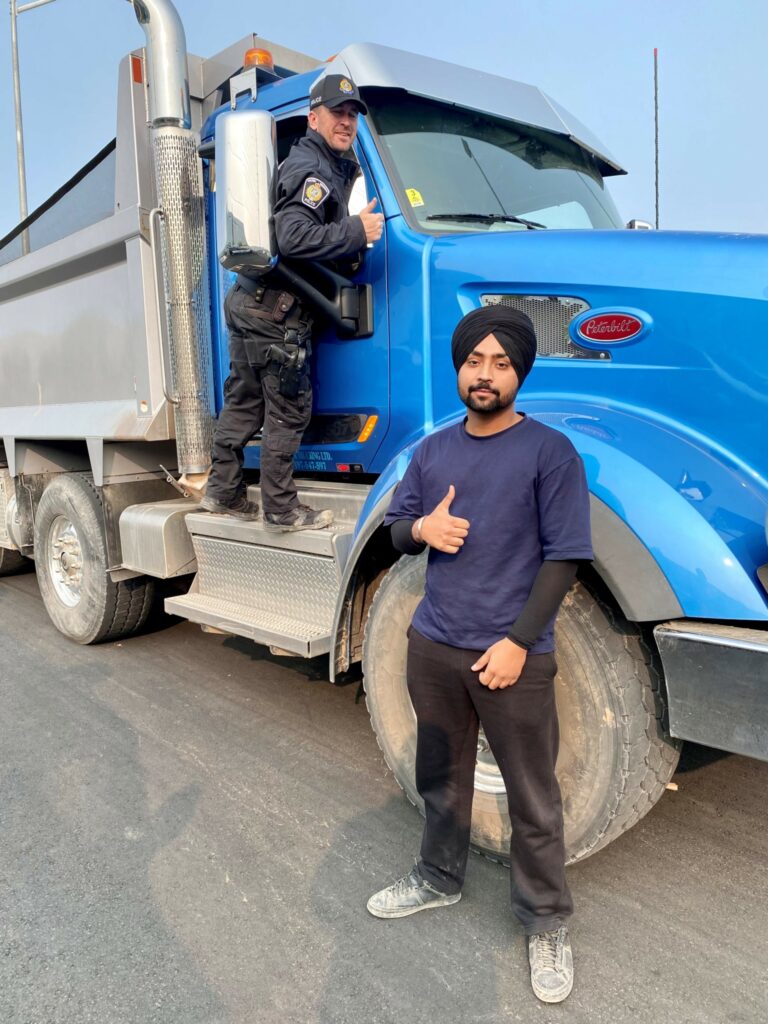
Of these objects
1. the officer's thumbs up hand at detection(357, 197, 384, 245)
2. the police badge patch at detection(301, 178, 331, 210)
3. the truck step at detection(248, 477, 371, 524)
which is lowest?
the truck step at detection(248, 477, 371, 524)

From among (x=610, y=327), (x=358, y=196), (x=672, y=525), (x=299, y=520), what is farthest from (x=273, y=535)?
(x=672, y=525)

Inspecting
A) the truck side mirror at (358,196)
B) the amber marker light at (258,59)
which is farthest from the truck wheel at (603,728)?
the amber marker light at (258,59)

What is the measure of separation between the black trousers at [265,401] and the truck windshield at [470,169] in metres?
0.79

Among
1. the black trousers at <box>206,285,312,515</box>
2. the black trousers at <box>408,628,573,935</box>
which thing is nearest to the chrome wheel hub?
the black trousers at <box>206,285,312,515</box>

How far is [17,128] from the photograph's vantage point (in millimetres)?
8477

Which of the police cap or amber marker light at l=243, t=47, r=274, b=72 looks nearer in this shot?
the police cap

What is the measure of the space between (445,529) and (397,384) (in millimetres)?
1303

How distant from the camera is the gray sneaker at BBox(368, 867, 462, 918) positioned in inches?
92.5

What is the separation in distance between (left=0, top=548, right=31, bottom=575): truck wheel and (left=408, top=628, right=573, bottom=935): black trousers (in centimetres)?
573

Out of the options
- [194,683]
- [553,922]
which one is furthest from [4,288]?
[553,922]

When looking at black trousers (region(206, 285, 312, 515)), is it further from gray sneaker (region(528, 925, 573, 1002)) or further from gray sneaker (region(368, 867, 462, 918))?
gray sneaker (region(528, 925, 573, 1002))

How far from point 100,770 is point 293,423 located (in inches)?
68.0

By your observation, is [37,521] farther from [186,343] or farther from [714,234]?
[714,234]

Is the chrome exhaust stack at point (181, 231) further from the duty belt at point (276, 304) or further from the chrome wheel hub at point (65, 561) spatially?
the chrome wheel hub at point (65, 561)
